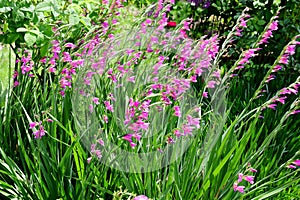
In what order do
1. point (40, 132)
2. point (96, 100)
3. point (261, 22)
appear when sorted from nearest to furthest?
point (40, 132) < point (96, 100) < point (261, 22)

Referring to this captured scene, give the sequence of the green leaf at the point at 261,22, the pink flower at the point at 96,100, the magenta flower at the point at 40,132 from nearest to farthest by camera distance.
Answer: the magenta flower at the point at 40,132 < the pink flower at the point at 96,100 < the green leaf at the point at 261,22

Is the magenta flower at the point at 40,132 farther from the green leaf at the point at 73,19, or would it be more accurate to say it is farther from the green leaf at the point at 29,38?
the green leaf at the point at 73,19

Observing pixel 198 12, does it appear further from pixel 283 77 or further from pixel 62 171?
pixel 62 171

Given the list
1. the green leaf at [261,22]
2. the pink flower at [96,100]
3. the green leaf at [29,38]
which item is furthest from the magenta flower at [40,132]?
the green leaf at [261,22]

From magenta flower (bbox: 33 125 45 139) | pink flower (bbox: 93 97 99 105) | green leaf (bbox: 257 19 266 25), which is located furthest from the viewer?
green leaf (bbox: 257 19 266 25)

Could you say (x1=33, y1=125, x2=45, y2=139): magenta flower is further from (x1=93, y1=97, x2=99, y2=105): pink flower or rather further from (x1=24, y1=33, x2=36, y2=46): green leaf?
(x1=24, y1=33, x2=36, y2=46): green leaf

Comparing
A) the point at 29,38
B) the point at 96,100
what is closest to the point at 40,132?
the point at 96,100

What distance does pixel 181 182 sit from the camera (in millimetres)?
2092

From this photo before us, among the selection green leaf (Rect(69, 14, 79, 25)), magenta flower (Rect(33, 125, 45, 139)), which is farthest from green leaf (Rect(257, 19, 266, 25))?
magenta flower (Rect(33, 125, 45, 139))

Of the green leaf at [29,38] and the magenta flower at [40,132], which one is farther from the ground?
the green leaf at [29,38]

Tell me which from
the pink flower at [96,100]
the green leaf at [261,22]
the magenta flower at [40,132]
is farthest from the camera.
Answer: the green leaf at [261,22]

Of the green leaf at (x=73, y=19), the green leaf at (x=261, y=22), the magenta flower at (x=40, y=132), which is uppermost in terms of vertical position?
the green leaf at (x=73, y=19)

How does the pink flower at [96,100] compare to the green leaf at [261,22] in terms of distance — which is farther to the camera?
the green leaf at [261,22]

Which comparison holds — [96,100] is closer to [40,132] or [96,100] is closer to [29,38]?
[40,132]
